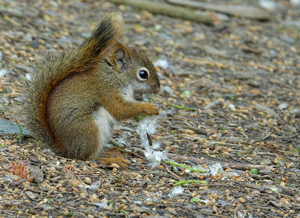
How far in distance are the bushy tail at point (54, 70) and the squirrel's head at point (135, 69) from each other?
0.72ft

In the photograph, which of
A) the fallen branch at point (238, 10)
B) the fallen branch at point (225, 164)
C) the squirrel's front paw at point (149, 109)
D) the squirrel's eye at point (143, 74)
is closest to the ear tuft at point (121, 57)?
the squirrel's eye at point (143, 74)

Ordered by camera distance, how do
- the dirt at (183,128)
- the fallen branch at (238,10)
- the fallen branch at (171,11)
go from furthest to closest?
the fallen branch at (238,10) < the fallen branch at (171,11) < the dirt at (183,128)

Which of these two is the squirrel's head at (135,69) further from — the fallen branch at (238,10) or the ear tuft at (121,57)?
the fallen branch at (238,10)

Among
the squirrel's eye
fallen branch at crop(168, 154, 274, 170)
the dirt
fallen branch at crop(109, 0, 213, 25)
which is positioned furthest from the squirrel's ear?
fallen branch at crop(109, 0, 213, 25)

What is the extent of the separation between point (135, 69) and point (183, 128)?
856 mm

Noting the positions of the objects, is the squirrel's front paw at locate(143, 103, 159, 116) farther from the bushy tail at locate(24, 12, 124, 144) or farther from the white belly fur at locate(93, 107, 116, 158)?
the bushy tail at locate(24, 12, 124, 144)

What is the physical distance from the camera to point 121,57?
3.63m

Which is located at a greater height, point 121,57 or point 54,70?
point 121,57

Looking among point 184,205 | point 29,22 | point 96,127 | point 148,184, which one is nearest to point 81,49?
point 96,127

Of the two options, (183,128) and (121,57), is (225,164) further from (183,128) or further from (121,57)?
(121,57)

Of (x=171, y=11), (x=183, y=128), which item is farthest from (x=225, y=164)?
(x=171, y=11)

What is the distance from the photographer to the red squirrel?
3266 mm

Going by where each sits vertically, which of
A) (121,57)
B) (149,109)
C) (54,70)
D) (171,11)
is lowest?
(149,109)

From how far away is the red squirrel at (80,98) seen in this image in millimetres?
3266
